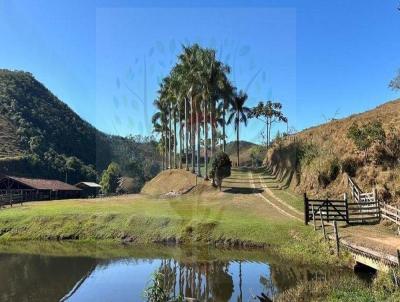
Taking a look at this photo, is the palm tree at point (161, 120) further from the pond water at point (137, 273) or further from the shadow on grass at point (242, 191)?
the pond water at point (137, 273)

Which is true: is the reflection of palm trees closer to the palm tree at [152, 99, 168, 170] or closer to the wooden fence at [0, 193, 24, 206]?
the wooden fence at [0, 193, 24, 206]

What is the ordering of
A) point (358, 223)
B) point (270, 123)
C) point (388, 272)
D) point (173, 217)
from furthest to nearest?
point (270, 123) < point (173, 217) < point (358, 223) < point (388, 272)

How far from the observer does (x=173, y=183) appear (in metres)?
74.8

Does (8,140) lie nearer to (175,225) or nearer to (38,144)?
(38,144)

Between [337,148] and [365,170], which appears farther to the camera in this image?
[337,148]

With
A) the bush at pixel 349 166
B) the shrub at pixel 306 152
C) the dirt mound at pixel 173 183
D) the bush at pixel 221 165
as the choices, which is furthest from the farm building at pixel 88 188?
the bush at pixel 349 166

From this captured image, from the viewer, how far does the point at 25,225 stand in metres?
46.5

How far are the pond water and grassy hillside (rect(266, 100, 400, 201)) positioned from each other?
13.0 meters

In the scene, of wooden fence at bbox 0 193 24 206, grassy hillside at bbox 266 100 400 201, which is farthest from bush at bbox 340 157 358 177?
wooden fence at bbox 0 193 24 206

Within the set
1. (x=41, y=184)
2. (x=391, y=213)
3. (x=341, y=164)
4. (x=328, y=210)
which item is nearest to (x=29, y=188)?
(x=41, y=184)

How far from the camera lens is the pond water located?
22.2m

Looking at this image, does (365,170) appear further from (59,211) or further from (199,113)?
(199,113)

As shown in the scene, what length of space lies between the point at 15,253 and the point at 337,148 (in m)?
31.9

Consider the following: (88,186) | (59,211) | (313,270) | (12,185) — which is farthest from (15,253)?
(88,186)
